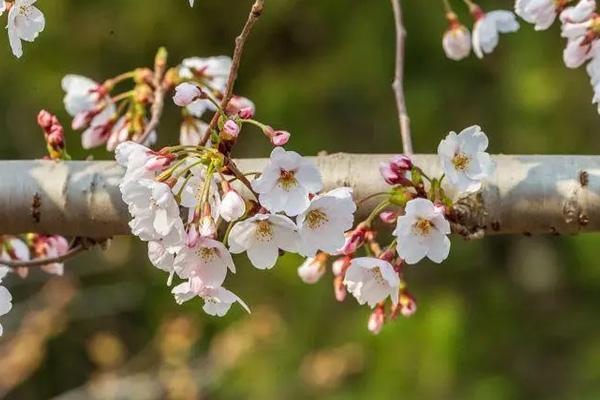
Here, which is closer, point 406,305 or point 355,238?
point 355,238

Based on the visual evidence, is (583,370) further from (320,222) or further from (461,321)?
(320,222)

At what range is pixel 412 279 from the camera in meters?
3.02

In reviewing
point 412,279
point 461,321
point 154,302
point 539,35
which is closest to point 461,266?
point 412,279

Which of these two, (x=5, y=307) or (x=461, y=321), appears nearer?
(x=5, y=307)

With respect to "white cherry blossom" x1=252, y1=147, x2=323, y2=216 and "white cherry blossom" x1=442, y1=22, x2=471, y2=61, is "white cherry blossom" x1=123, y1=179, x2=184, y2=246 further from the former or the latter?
"white cherry blossom" x1=442, y1=22, x2=471, y2=61

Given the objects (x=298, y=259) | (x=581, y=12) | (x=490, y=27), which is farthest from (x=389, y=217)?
(x=298, y=259)

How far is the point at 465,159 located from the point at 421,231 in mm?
71

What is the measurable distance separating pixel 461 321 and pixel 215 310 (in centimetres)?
203

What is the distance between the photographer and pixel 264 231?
71 cm

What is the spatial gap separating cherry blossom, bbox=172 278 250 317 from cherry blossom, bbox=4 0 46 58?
0.73ft

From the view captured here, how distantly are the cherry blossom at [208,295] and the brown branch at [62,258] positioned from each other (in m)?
0.21

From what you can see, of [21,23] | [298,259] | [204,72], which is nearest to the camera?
[21,23]

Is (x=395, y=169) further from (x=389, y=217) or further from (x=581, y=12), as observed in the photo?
(x=581, y=12)

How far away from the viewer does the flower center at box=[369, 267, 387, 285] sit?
2.66 ft
